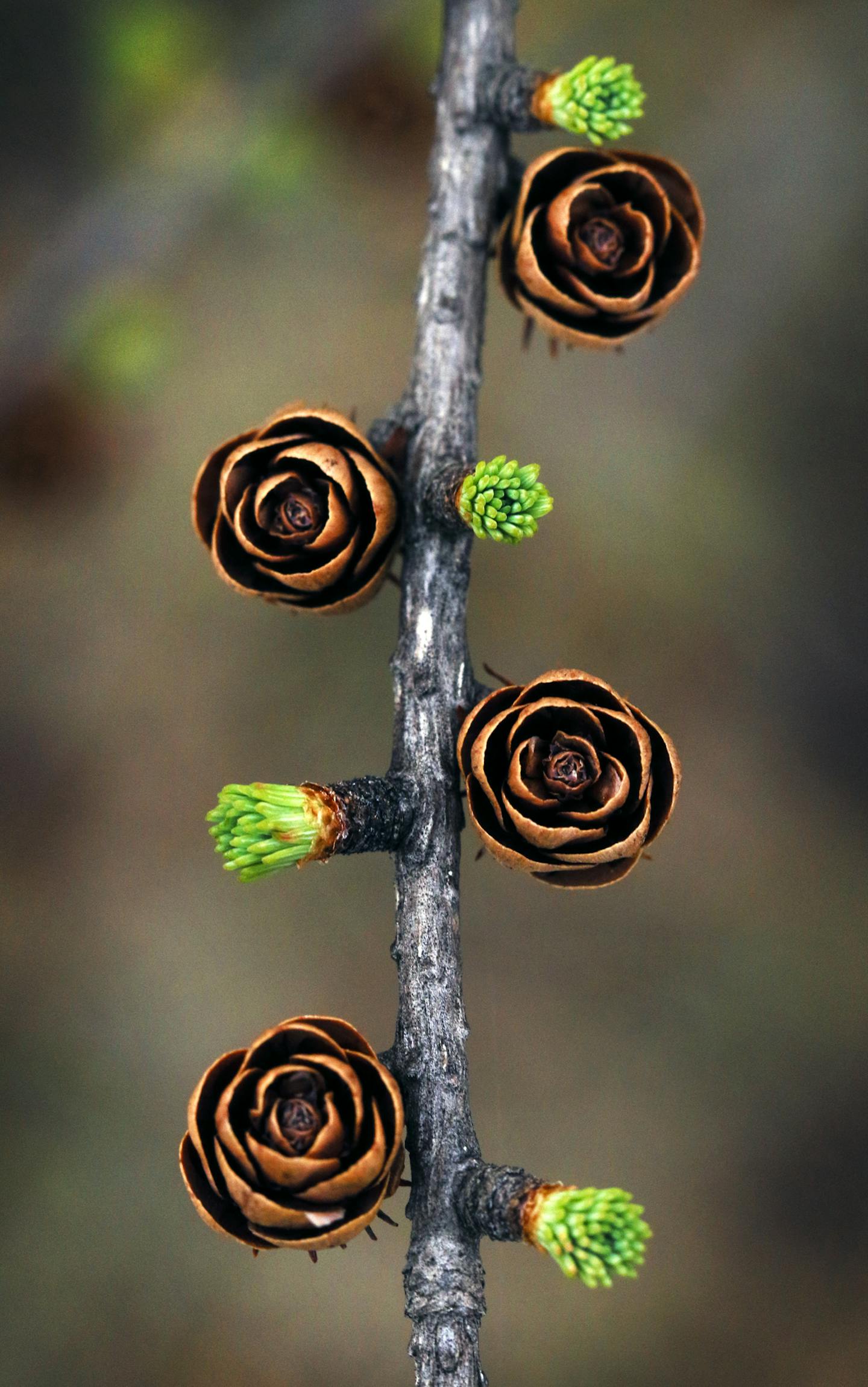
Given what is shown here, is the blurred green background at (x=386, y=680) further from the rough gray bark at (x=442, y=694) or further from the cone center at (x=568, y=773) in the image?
the cone center at (x=568, y=773)

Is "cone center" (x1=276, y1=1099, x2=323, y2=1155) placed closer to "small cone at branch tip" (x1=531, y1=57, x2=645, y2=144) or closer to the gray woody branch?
the gray woody branch

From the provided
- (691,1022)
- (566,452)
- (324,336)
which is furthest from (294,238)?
(691,1022)

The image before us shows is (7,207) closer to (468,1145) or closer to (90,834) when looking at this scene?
(90,834)

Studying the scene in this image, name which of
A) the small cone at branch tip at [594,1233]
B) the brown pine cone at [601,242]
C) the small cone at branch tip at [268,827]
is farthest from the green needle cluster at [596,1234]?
the brown pine cone at [601,242]

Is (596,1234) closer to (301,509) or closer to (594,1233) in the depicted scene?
(594,1233)

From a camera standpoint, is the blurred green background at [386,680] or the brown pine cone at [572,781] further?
the blurred green background at [386,680]

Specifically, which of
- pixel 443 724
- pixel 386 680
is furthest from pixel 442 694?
pixel 386 680

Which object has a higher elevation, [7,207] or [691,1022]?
[7,207]
